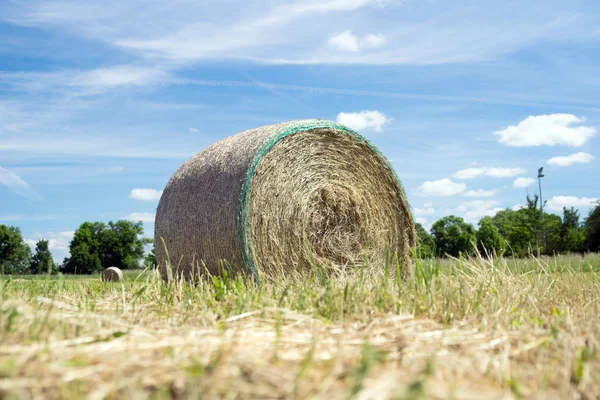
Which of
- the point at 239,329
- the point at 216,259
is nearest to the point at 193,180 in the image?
the point at 216,259

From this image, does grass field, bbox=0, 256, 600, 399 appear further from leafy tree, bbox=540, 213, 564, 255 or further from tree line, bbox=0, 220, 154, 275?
tree line, bbox=0, 220, 154, 275

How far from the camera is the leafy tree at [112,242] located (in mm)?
39125

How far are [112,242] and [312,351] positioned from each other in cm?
A: 4032

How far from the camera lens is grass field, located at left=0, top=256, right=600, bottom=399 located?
6.06 feet

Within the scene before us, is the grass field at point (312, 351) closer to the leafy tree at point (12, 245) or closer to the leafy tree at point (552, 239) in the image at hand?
the leafy tree at point (552, 239)

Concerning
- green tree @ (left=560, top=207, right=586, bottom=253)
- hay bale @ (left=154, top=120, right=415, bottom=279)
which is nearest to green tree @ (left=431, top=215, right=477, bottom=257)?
green tree @ (left=560, top=207, right=586, bottom=253)

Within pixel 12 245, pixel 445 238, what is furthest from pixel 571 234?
pixel 12 245

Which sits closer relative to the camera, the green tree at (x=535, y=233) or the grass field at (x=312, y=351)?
the grass field at (x=312, y=351)

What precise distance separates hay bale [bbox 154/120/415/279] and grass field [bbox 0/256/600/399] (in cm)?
207

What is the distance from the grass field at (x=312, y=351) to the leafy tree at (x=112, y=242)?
36.8 m

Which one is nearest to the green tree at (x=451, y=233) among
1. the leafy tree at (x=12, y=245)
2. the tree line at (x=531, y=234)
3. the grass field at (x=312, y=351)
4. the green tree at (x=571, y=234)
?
the tree line at (x=531, y=234)

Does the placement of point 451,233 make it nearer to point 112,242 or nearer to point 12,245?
point 112,242

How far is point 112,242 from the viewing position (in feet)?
132

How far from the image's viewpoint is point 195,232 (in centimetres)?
619
